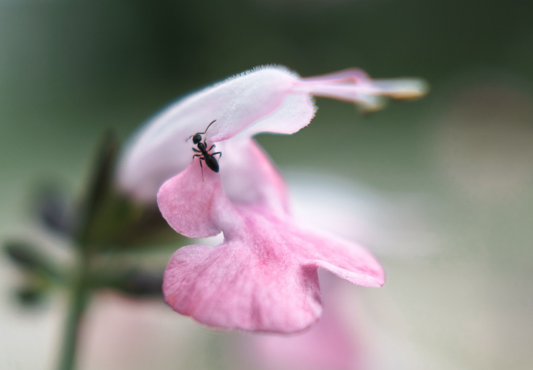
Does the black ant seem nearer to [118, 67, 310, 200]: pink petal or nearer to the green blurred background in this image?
[118, 67, 310, 200]: pink petal

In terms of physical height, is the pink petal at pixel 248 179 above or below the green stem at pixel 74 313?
above

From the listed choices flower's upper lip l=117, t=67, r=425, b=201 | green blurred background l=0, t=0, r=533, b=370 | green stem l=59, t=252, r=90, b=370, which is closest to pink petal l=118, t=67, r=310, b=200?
flower's upper lip l=117, t=67, r=425, b=201

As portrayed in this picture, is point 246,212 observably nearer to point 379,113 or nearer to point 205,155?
point 205,155

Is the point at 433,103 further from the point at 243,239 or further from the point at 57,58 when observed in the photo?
the point at 243,239

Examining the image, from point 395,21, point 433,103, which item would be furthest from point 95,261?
point 395,21

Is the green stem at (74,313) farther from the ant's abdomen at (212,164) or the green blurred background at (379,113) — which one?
the green blurred background at (379,113)

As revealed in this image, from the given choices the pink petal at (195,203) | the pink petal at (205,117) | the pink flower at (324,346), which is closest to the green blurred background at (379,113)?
the pink flower at (324,346)
